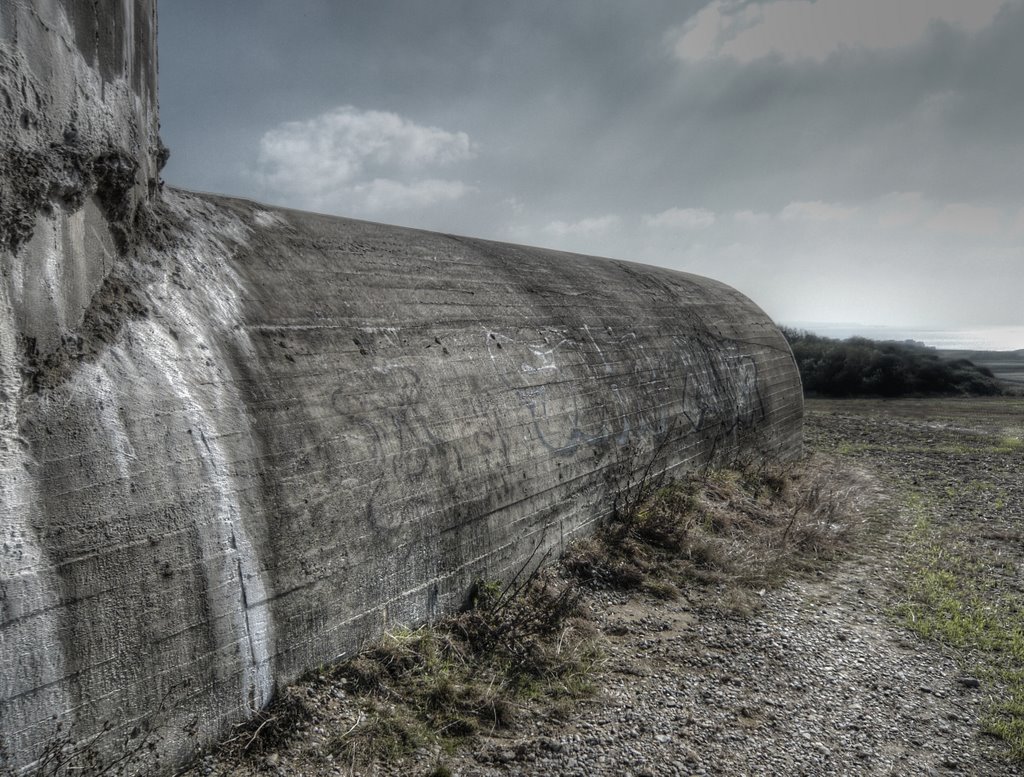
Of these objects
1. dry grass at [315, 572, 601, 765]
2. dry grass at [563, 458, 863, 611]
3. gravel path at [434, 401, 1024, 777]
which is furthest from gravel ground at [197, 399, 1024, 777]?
dry grass at [563, 458, 863, 611]

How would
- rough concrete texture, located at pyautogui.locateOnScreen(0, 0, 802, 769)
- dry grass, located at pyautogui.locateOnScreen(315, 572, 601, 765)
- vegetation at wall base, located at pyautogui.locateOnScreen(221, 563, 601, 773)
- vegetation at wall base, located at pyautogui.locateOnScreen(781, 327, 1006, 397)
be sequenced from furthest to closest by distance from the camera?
1. vegetation at wall base, located at pyautogui.locateOnScreen(781, 327, 1006, 397)
2. dry grass, located at pyautogui.locateOnScreen(315, 572, 601, 765)
3. vegetation at wall base, located at pyautogui.locateOnScreen(221, 563, 601, 773)
4. rough concrete texture, located at pyautogui.locateOnScreen(0, 0, 802, 769)

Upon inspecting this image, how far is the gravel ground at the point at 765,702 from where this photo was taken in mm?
3566

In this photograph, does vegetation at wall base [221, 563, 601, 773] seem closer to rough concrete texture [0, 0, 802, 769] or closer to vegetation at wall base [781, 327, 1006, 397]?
rough concrete texture [0, 0, 802, 769]

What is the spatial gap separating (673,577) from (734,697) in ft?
5.42

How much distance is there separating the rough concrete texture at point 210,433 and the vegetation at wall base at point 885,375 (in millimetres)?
21827

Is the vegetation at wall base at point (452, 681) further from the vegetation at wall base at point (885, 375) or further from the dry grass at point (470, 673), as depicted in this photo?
the vegetation at wall base at point (885, 375)

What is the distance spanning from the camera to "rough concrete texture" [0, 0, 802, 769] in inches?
104

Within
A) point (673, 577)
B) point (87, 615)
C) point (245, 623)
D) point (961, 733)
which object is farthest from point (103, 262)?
point (961, 733)

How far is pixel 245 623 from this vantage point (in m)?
3.20

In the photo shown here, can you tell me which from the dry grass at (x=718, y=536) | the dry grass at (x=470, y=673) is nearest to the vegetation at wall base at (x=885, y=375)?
the dry grass at (x=718, y=536)

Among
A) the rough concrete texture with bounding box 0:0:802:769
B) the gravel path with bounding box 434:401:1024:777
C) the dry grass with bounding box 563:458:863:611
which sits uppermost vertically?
the rough concrete texture with bounding box 0:0:802:769

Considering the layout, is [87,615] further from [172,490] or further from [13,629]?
[172,490]

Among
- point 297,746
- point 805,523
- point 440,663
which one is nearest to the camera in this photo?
point 297,746

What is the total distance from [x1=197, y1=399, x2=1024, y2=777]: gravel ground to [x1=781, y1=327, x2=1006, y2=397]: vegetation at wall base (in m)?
20.3
